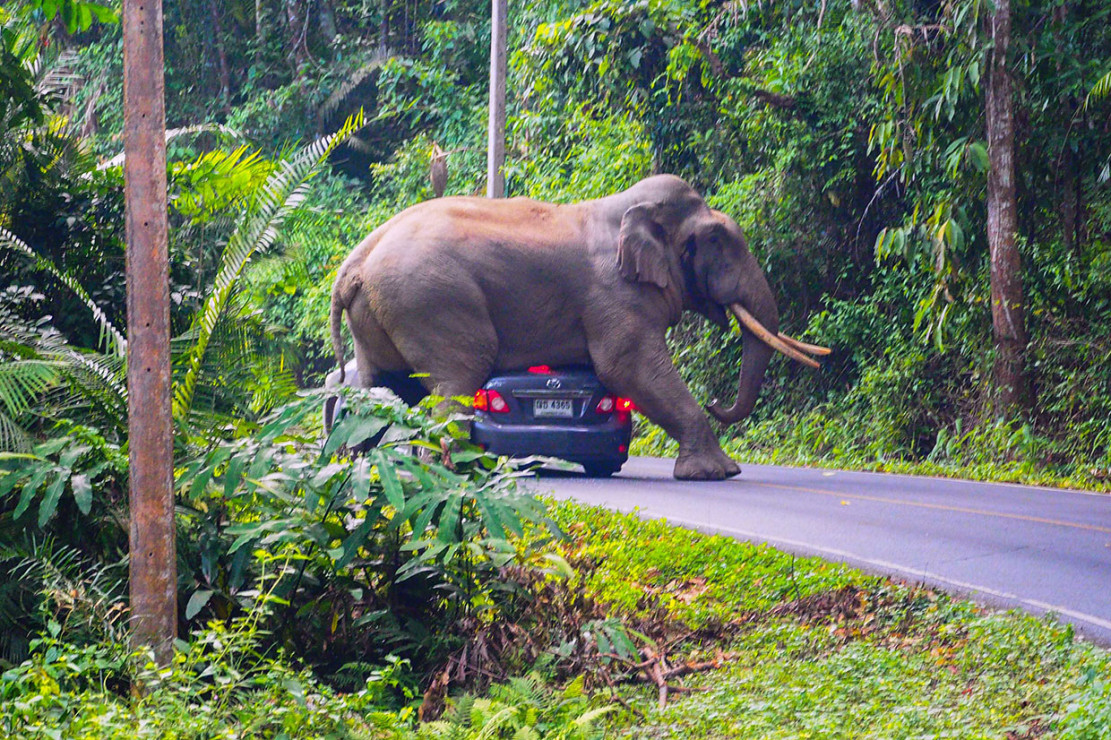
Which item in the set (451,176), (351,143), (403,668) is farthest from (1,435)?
(351,143)

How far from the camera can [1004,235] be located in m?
16.3

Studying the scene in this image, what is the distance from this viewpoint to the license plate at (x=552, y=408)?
1251 centimetres

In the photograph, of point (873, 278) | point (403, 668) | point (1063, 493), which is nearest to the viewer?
point (403, 668)

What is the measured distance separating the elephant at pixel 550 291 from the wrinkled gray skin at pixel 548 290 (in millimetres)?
13

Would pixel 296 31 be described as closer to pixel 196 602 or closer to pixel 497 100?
pixel 497 100

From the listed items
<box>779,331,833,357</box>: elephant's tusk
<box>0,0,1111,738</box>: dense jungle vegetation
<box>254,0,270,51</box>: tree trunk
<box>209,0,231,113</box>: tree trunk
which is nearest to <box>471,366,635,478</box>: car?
<box>779,331,833,357</box>: elephant's tusk

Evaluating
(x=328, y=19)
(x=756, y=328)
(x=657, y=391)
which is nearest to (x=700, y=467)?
(x=657, y=391)

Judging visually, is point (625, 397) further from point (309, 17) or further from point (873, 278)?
point (309, 17)

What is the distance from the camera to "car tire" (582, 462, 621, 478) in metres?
13.2

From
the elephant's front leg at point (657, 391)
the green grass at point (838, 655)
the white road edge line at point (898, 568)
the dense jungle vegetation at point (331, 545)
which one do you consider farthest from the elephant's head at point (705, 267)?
the green grass at point (838, 655)

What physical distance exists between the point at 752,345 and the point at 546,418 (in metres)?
3.45

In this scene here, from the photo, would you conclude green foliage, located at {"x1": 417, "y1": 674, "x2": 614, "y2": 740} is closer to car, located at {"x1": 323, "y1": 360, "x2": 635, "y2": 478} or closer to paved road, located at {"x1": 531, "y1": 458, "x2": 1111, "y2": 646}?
paved road, located at {"x1": 531, "y1": 458, "x2": 1111, "y2": 646}

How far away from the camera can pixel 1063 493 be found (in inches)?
501

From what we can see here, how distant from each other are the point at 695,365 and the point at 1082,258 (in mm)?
7405
